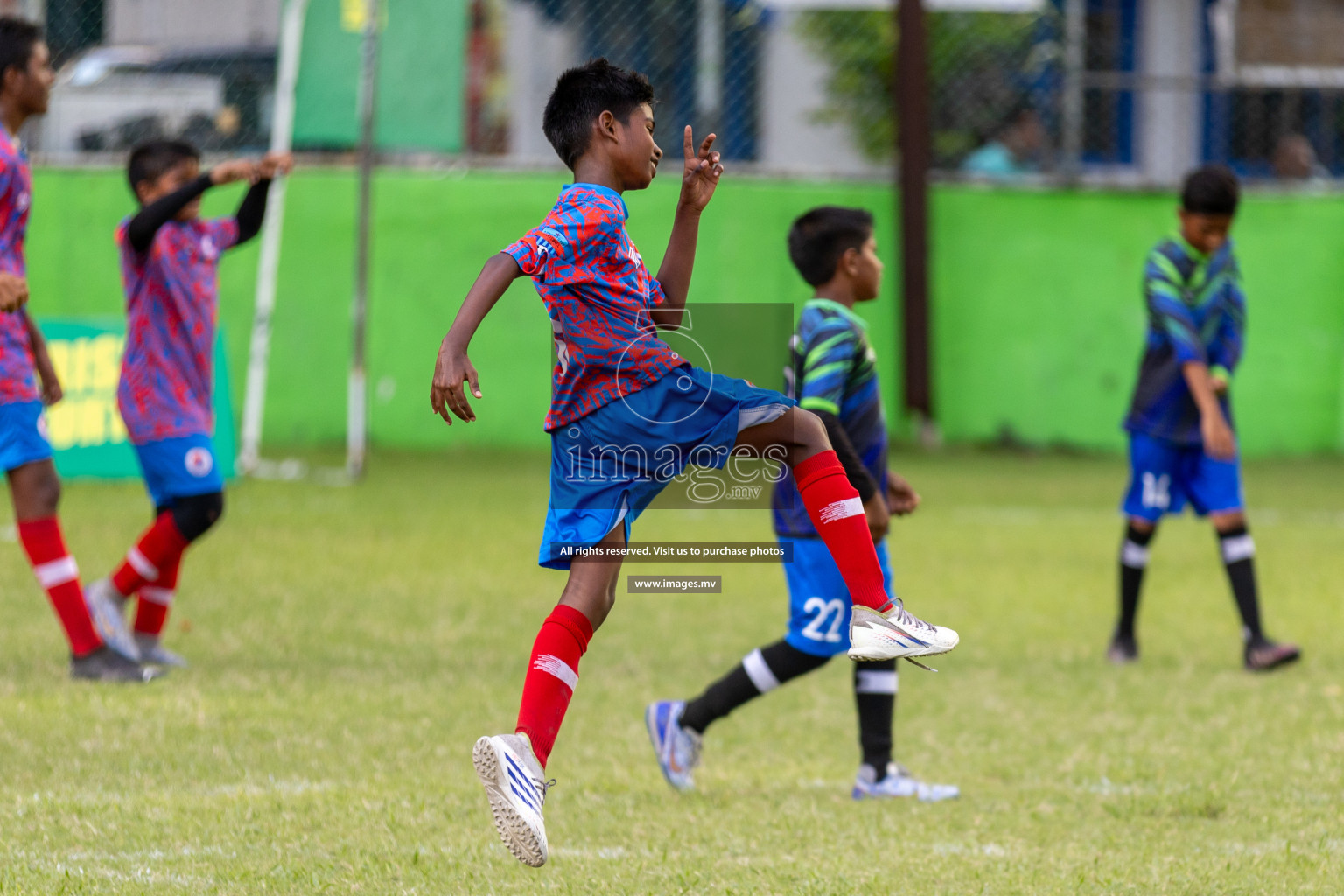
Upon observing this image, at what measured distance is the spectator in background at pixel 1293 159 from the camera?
47.2 ft

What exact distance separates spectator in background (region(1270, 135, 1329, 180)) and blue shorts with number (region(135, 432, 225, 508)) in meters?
10.8

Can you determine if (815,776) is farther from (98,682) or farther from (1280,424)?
(1280,424)

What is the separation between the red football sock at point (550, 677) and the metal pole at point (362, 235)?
25.8 ft

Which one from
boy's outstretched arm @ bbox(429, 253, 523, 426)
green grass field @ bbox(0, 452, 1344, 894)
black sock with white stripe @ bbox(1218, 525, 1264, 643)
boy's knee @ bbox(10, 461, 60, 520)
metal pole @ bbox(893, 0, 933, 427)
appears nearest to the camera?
boy's outstretched arm @ bbox(429, 253, 523, 426)

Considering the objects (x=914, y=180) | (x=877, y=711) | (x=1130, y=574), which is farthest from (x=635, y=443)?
(x=914, y=180)

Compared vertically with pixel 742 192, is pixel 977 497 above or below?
below

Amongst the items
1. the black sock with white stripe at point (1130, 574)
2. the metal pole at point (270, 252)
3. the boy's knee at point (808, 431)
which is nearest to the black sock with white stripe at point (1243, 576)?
the black sock with white stripe at point (1130, 574)

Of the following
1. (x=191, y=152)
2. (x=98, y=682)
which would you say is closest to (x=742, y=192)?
(x=191, y=152)

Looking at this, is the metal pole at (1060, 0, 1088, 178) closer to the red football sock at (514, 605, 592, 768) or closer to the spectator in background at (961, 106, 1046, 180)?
the spectator in background at (961, 106, 1046, 180)

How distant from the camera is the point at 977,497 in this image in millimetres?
11477

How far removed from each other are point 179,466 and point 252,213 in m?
0.95

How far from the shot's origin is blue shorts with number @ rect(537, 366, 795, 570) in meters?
3.71

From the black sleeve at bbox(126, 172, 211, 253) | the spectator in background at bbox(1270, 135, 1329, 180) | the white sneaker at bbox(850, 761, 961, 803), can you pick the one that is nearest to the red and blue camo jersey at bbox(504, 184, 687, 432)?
the white sneaker at bbox(850, 761, 961, 803)

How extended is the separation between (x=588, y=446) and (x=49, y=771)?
1.93 m
